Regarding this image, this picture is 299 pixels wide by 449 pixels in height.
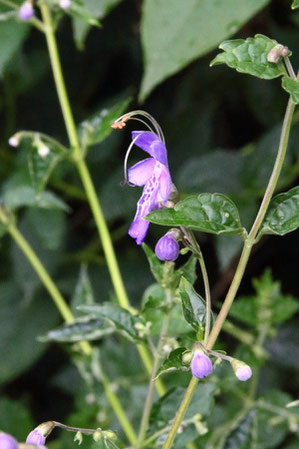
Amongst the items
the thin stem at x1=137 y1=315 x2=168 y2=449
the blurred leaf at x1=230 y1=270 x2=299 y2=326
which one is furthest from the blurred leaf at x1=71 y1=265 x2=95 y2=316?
the thin stem at x1=137 y1=315 x2=168 y2=449

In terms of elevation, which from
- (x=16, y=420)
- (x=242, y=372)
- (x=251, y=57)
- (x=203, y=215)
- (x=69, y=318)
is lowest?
(x=16, y=420)

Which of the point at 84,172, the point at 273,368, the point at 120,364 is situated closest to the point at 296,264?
the point at 273,368

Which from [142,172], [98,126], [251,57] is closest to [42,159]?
[98,126]

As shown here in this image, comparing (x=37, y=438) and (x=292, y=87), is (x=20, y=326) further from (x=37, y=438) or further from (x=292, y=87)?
(x=292, y=87)

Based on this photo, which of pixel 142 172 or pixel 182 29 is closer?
pixel 142 172

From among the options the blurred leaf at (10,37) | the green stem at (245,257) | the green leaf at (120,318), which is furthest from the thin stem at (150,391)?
the blurred leaf at (10,37)

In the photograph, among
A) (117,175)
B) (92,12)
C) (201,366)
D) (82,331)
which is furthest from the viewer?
(117,175)

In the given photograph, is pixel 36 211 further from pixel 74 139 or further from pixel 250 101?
pixel 250 101
